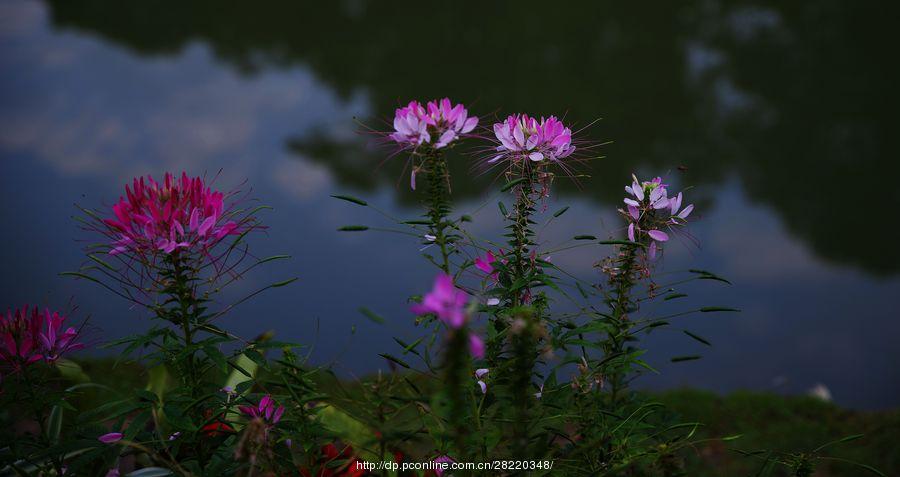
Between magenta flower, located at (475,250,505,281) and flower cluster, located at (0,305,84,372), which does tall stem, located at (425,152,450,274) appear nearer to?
magenta flower, located at (475,250,505,281)

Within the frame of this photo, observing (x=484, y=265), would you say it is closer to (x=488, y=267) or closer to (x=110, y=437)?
(x=488, y=267)

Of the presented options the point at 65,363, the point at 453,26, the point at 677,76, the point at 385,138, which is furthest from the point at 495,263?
the point at 453,26

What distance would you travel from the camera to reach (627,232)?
7.67 ft

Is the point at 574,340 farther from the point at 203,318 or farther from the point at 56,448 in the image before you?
the point at 56,448

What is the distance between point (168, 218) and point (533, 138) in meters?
1.07

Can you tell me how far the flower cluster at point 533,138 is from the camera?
2131 millimetres

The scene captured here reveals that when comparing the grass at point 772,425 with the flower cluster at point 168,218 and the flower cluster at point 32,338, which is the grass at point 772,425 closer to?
the flower cluster at point 32,338

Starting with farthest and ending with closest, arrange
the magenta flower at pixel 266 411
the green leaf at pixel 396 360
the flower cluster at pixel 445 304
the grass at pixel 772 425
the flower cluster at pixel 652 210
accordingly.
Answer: the grass at pixel 772 425 < the flower cluster at pixel 652 210 < the magenta flower at pixel 266 411 < the green leaf at pixel 396 360 < the flower cluster at pixel 445 304

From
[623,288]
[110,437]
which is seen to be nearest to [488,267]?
[623,288]

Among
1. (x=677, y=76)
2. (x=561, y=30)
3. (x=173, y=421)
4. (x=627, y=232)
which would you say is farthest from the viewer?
(x=561, y=30)

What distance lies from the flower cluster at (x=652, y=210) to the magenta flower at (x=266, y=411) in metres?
1.23

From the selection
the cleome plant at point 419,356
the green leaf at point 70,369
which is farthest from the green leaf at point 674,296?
the green leaf at point 70,369

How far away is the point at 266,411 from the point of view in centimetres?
208

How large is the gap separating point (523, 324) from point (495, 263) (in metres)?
0.89
